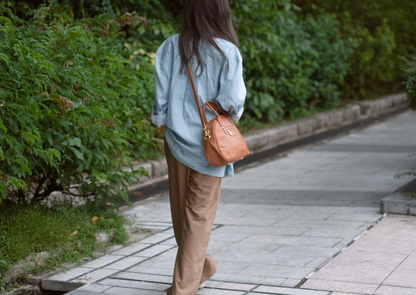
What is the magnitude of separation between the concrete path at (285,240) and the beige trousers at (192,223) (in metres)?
0.35

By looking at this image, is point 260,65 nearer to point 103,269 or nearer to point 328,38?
point 328,38

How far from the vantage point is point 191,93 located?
3215 millimetres

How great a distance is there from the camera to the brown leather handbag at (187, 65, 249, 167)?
3092 millimetres

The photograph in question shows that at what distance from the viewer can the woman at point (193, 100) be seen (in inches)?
124

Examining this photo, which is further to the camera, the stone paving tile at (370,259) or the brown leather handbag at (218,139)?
the stone paving tile at (370,259)

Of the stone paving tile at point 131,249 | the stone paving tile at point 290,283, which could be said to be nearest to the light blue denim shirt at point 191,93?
the stone paving tile at point 290,283

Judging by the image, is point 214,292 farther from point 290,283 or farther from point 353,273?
point 353,273

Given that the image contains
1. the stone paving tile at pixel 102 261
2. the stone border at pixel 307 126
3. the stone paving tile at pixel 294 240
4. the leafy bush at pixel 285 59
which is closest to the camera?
the stone paving tile at pixel 102 261

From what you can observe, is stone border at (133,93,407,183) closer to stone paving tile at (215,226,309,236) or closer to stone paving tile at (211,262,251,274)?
stone paving tile at (215,226,309,236)

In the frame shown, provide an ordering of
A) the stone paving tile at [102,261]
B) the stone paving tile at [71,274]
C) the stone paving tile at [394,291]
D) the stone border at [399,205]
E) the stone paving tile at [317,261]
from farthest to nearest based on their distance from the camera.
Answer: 1. the stone border at [399,205]
2. the stone paving tile at [102,261]
3. the stone paving tile at [317,261]
4. the stone paving tile at [71,274]
5. the stone paving tile at [394,291]

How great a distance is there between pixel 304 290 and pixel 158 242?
1484mm

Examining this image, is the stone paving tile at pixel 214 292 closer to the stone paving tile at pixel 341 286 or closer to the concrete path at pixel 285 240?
the concrete path at pixel 285 240

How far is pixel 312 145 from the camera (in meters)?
9.61

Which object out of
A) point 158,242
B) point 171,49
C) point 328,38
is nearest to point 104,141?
point 158,242
